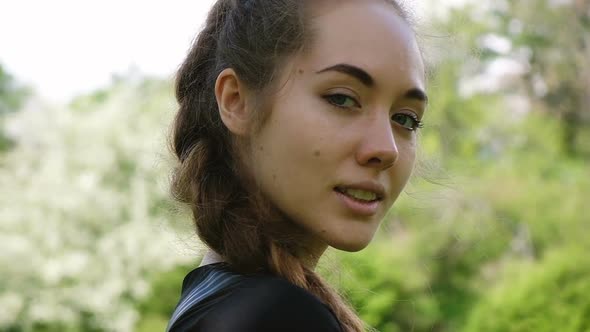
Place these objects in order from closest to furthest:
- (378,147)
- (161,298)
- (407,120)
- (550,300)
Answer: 1. (378,147)
2. (407,120)
3. (550,300)
4. (161,298)

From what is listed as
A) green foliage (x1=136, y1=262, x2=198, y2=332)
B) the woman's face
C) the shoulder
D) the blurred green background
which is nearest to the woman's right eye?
the woman's face

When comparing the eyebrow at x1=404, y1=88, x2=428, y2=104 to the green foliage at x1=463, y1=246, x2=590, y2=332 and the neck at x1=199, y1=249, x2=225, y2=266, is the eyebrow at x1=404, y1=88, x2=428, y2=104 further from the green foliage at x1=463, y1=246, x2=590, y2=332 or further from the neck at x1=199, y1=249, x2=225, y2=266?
the green foliage at x1=463, y1=246, x2=590, y2=332

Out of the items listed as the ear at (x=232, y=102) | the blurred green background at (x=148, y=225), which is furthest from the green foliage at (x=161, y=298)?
the ear at (x=232, y=102)

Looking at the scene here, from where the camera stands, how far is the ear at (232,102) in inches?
54.6

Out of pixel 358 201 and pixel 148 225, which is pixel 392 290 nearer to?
pixel 148 225

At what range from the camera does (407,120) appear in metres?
1.40

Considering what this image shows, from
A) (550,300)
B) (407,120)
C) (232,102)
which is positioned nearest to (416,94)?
(407,120)

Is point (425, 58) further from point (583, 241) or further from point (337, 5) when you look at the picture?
point (583, 241)

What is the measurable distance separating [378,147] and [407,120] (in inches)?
5.7

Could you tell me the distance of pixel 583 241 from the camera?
34.0 feet

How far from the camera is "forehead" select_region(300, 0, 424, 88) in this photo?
4.27 feet

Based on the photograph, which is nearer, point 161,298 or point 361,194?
point 361,194

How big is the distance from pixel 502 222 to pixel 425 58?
37.7 feet

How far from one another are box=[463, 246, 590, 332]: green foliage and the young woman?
7.10 metres
